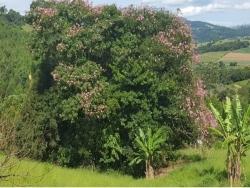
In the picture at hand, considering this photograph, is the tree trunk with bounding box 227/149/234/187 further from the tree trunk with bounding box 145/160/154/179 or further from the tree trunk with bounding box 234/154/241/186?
the tree trunk with bounding box 145/160/154/179

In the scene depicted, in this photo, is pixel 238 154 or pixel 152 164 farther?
pixel 152 164

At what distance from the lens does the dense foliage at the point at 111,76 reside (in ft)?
78.1

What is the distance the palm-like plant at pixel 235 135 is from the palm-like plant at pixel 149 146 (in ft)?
12.7

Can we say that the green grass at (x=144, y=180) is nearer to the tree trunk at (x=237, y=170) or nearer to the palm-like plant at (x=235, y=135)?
the tree trunk at (x=237, y=170)

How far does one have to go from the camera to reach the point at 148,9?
80.3 feet

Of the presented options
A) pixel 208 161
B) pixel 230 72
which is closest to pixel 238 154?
pixel 208 161

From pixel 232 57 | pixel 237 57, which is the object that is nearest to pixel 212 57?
pixel 232 57

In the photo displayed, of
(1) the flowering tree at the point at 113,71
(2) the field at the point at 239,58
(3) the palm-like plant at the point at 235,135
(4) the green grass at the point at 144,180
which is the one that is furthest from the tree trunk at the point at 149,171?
(2) the field at the point at 239,58

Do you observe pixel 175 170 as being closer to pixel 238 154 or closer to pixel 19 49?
pixel 238 154

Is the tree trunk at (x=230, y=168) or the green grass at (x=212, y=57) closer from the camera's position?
the tree trunk at (x=230, y=168)

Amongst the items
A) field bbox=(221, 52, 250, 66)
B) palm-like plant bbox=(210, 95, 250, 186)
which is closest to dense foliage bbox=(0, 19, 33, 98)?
palm-like plant bbox=(210, 95, 250, 186)

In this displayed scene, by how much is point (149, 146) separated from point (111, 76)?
13.4 ft

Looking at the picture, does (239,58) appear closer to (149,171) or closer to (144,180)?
(149,171)

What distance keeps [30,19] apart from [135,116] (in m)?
7.74
